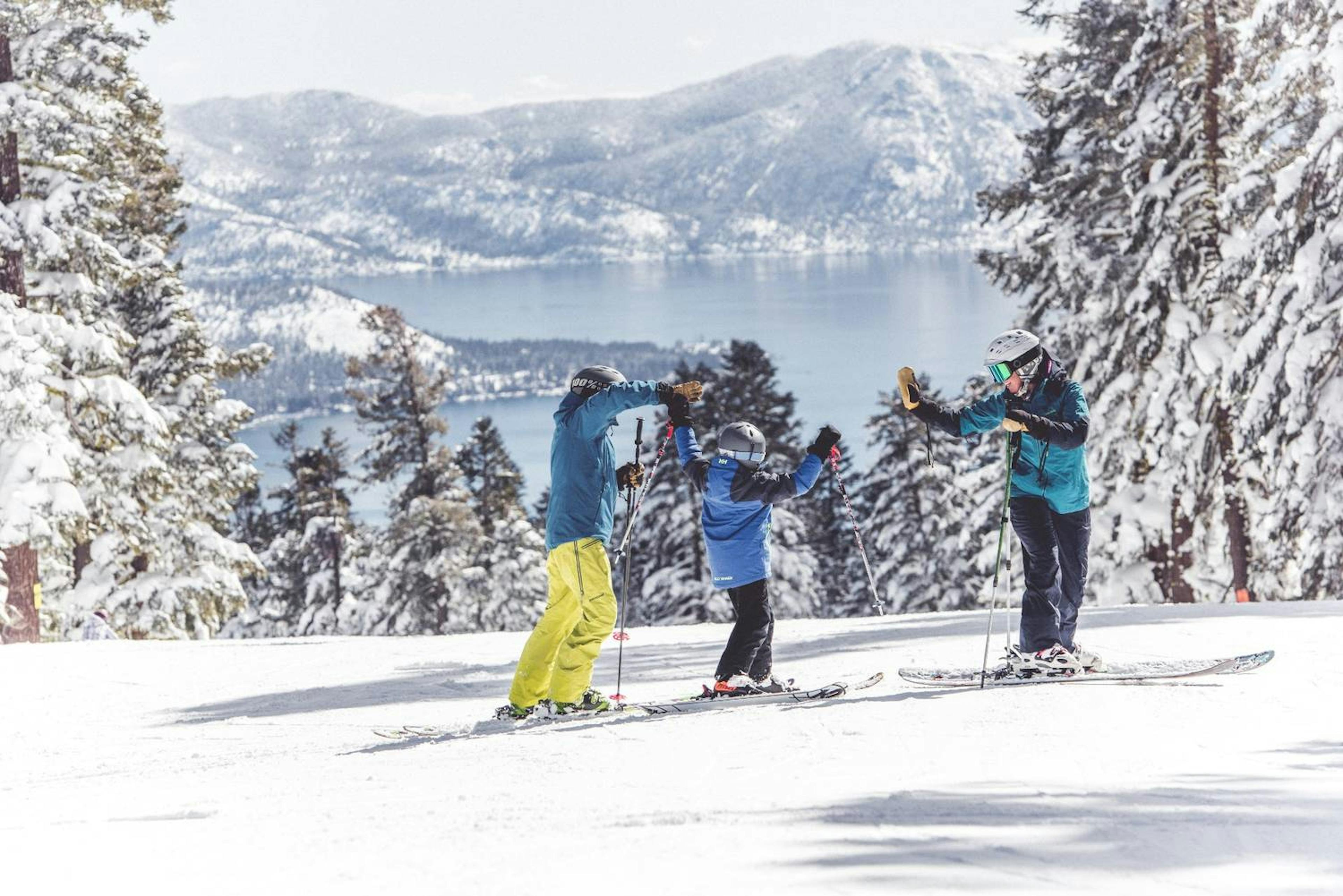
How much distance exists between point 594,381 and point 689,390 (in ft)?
2.01

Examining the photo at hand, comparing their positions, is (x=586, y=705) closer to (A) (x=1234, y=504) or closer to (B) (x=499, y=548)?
(A) (x=1234, y=504)

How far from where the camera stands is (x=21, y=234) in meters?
16.2

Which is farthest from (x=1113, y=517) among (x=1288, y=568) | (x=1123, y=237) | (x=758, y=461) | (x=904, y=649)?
(x=758, y=461)

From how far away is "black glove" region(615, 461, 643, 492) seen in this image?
7922 mm

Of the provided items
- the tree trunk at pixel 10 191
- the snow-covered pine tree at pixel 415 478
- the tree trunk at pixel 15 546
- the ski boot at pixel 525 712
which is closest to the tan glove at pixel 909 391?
the ski boot at pixel 525 712

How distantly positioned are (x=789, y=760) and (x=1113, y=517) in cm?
1452

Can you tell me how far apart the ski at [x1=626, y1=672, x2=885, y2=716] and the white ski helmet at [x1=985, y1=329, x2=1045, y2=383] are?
7.64 feet

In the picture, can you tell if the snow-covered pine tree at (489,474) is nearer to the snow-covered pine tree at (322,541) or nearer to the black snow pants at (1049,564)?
the snow-covered pine tree at (322,541)

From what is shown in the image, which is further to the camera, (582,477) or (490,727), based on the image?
(490,727)

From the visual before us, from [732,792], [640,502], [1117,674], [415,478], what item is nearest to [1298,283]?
[1117,674]

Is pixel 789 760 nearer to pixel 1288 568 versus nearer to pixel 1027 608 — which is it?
pixel 1027 608

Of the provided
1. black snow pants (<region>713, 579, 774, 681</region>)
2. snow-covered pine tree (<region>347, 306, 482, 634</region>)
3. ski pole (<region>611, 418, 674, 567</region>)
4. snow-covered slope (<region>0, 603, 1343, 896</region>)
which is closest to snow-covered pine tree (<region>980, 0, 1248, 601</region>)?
snow-covered slope (<region>0, 603, 1343, 896</region>)

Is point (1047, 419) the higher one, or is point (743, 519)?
point (1047, 419)

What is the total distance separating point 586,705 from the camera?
775cm
